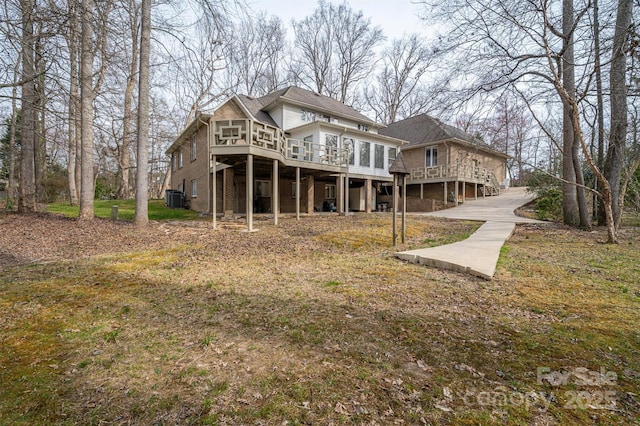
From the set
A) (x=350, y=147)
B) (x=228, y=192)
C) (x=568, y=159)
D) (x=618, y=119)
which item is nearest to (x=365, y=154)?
(x=350, y=147)

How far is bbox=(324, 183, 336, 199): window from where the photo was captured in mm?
20581

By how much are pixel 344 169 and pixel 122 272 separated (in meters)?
12.2

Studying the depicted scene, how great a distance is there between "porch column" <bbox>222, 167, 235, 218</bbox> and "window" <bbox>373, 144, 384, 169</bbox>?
9.97 m

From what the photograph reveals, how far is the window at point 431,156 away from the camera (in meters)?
24.5

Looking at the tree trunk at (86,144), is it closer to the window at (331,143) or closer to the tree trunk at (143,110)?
the tree trunk at (143,110)

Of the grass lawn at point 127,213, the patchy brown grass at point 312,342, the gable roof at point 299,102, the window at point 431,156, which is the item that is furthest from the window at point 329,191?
the patchy brown grass at point 312,342

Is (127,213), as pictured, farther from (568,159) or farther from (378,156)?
(568,159)

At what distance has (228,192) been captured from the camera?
1554 centimetres

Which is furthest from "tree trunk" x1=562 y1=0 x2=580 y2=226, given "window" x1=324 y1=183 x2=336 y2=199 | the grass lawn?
the grass lawn

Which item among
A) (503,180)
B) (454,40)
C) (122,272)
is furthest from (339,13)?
(122,272)

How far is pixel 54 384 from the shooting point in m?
2.21

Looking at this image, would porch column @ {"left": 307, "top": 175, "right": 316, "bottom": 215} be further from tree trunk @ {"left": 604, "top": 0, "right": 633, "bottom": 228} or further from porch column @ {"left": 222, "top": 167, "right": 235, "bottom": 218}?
tree trunk @ {"left": 604, "top": 0, "right": 633, "bottom": 228}

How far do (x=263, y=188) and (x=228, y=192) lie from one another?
2926 mm

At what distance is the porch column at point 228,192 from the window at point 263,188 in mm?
2221
